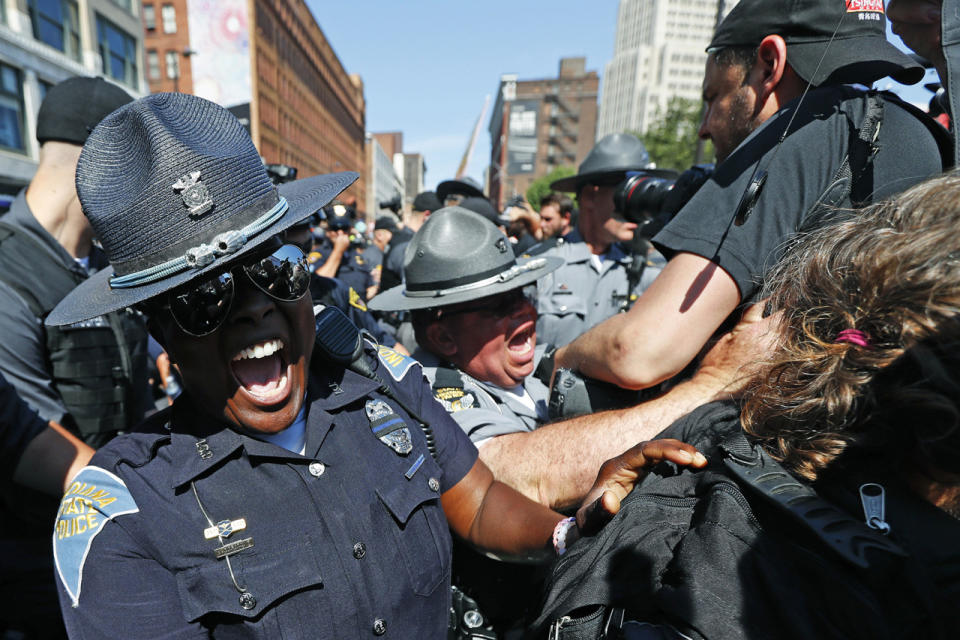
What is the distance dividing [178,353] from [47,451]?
1121mm

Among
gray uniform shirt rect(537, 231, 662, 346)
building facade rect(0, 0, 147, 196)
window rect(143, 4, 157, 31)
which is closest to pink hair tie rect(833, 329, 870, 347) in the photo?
gray uniform shirt rect(537, 231, 662, 346)

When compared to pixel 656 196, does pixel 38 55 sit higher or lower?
higher

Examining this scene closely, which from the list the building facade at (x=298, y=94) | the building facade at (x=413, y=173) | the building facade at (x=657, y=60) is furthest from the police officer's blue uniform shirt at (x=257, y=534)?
the building facade at (x=413, y=173)

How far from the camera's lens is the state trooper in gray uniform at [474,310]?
86.6 inches

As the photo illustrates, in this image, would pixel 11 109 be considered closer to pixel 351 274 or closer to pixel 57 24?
pixel 57 24

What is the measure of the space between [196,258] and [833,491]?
49.3 inches

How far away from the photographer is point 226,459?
132cm

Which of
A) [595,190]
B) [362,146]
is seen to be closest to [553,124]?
[362,146]

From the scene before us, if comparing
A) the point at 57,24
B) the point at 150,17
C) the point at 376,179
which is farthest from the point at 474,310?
Answer: the point at 376,179

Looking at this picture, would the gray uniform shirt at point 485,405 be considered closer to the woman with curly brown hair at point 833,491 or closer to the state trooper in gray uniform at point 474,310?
the state trooper in gray uniform at point 474,310

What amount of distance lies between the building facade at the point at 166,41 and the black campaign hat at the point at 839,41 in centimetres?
5138

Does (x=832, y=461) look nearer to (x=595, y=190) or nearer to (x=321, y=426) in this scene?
(x=321, y=426)

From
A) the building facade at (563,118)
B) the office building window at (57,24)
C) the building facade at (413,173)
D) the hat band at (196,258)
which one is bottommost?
the building facade at (413,173)

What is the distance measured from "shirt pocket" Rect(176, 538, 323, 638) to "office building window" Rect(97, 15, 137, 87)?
26350mm
